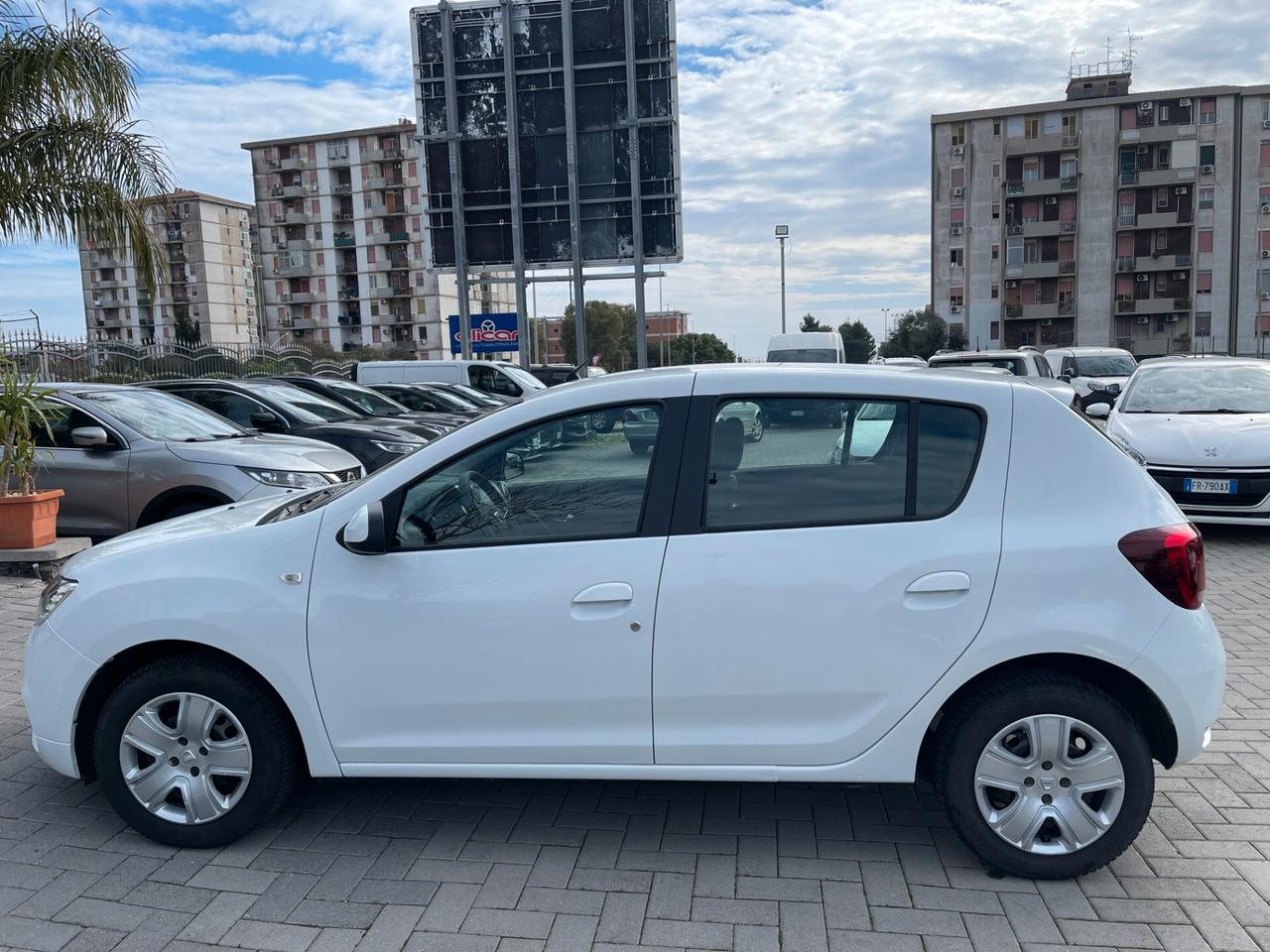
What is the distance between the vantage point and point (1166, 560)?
3080mm

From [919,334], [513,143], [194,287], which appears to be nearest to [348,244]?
[194,287]

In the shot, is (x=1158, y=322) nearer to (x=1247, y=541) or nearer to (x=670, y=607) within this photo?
(x=1247, y=541)

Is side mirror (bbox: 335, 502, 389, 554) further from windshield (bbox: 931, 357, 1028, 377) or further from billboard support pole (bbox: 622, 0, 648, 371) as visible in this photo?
billboard support pole (bbox: 622, 0, 648, 371)

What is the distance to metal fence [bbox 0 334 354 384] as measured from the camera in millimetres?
17906

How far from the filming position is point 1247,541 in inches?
349

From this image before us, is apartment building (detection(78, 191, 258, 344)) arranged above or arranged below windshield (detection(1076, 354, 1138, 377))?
above

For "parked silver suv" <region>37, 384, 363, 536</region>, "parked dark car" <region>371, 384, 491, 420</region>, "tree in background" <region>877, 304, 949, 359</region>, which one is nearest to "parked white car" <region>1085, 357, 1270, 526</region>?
"parked silver suv" <region>37, 384, 363, 536</region>

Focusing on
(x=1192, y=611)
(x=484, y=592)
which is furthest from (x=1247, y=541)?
(x=484, y=592)

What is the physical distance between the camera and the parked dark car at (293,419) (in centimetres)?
1083

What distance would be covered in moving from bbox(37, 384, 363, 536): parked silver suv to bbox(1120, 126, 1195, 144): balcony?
73.1 meters

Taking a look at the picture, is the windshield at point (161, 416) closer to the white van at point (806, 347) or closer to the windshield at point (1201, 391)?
the windshield at point (1201, 391)

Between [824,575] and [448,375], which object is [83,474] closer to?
[824,575]

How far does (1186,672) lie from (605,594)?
6.14 feet

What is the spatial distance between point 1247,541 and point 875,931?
7.72 m
